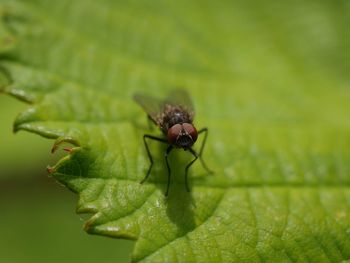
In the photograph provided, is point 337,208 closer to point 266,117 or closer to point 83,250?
point 266,117

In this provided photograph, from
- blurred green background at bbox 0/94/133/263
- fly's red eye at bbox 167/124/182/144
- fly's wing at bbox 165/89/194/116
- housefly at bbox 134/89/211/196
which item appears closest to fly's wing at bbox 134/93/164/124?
housefly at bbox 134/89/211/196

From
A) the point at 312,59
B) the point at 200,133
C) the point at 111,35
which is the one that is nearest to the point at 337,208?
the point at 200,133

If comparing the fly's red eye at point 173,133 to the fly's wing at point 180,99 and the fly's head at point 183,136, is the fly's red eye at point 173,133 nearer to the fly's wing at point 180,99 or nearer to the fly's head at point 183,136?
the fly's head at point 183,136

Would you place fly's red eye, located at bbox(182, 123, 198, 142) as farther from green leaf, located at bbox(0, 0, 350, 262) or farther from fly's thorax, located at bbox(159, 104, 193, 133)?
green leaf, located at bbox(0, 0, 350, 262)

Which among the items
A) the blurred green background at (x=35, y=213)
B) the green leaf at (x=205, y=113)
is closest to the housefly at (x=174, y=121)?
the green leaf at (x=205, y=113)

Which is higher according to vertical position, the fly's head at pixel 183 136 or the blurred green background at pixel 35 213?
the fly's head at pixel 183 136

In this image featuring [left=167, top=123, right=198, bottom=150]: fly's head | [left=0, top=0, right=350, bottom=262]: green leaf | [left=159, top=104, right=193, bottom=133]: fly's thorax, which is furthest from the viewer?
[left=159, top=104, right=193, bottom=133]: fly's thorax
